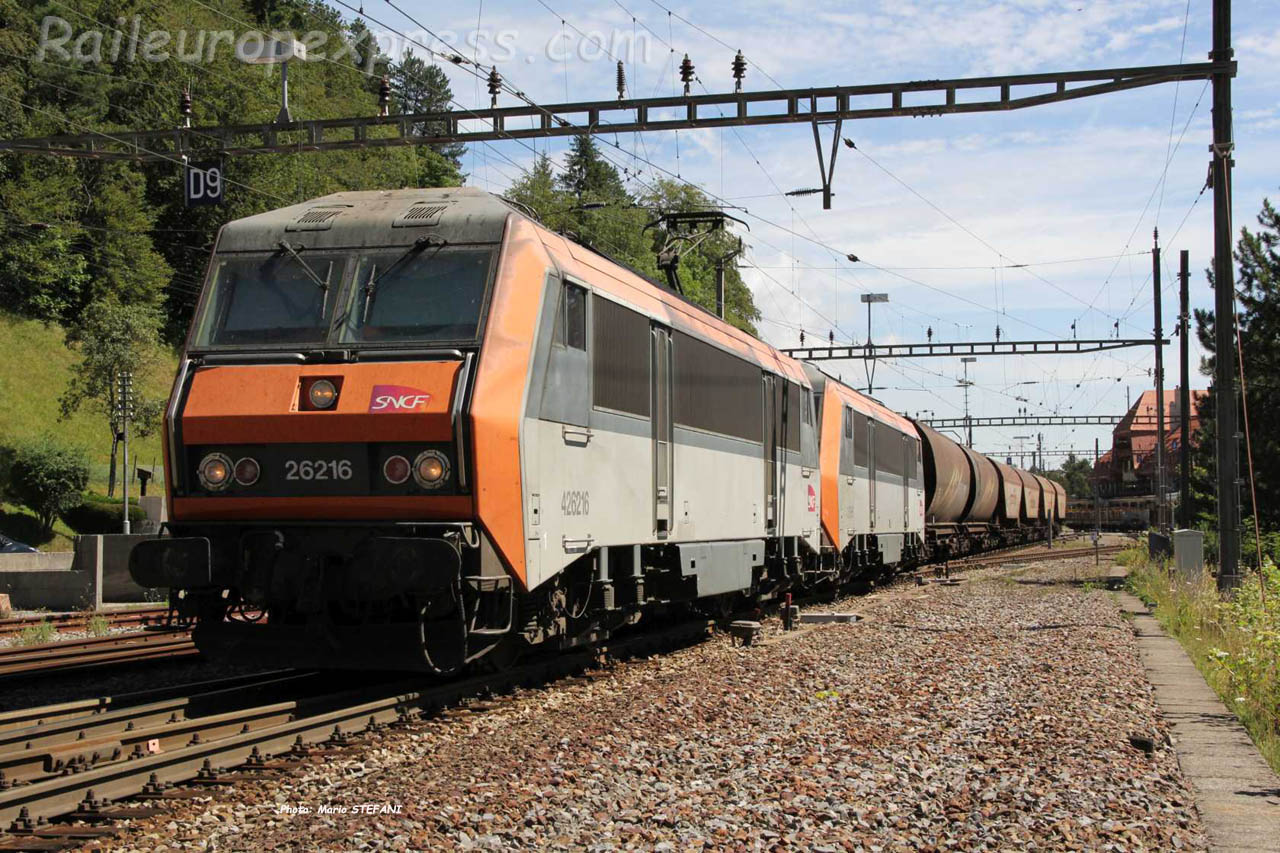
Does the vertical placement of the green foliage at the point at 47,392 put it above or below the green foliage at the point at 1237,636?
above

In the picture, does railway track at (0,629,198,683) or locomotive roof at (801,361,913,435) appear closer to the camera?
railway track at (0,629,198,683)

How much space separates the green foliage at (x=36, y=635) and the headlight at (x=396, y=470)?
785 centimetres

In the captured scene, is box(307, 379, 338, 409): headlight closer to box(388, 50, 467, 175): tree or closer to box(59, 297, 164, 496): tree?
box(59, 297, 164, 496): tree

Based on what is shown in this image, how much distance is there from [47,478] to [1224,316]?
38004 mm

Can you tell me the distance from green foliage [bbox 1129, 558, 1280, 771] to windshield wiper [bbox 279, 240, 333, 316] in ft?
22.7

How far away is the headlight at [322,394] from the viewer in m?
8.50

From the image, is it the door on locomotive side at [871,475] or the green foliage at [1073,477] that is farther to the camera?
the green foliage at [1073,477]

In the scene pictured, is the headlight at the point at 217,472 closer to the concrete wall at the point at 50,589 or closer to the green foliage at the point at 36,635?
the green foliage at the point at 36,635

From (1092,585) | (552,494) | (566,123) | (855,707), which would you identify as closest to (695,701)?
(855,707)

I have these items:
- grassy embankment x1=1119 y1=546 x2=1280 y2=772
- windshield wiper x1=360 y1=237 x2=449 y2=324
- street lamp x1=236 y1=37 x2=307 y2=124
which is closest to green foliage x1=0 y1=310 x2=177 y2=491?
street lamp x1=236 y1=37 x2=307 y2=124

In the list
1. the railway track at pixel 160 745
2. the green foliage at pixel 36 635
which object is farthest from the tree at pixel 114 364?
the railway track at pixel 160 745

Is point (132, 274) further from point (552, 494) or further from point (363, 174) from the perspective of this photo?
point (552, 494)

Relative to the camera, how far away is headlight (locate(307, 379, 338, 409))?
27.9 feet

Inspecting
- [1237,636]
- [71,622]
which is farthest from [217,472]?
[1237,636]
